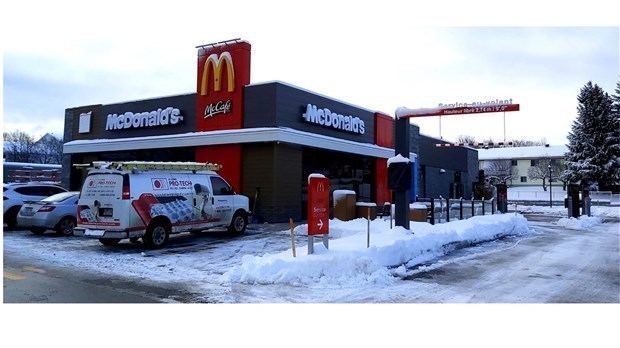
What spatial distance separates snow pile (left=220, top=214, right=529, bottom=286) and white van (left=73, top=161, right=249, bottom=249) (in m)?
3.76

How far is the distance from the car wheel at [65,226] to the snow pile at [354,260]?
26.7 ft

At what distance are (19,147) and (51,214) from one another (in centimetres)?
7170

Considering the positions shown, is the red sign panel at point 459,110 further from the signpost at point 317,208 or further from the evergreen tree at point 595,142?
the evergreen tree at point 595,142

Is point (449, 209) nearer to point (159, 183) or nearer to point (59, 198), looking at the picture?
point (159, 183)

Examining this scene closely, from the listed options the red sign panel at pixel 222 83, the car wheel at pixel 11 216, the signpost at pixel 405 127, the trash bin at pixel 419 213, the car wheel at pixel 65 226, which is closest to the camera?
the signpost at pixel 405 127

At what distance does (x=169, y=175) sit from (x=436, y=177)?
26.7m

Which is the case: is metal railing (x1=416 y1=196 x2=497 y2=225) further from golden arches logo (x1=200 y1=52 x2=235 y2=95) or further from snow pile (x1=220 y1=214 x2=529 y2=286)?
golden arches logo (x1=200 y1=52 x2=235 y2=95)

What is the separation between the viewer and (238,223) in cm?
1507

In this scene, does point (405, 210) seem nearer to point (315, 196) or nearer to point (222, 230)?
point (315, 196)

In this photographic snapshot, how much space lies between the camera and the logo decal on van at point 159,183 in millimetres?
12227

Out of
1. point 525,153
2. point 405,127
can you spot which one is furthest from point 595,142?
point 405,127

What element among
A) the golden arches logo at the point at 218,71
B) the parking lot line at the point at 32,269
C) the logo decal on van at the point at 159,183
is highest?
the golden arches logo at the point at 218,71

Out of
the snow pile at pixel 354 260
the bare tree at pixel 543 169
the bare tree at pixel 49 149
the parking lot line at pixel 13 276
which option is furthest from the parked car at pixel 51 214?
the bare tree at pixel 49 149

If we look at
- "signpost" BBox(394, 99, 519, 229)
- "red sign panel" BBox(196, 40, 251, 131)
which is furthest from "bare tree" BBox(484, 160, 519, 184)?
"signpost" BBox(394, 99, 519, 229)
